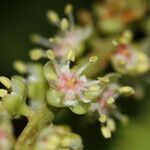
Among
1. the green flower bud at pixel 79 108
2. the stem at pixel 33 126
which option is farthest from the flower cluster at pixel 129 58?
the stem at pixel 33 126

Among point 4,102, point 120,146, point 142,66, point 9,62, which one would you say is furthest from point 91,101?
point 9,62

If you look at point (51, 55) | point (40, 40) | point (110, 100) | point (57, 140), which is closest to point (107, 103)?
point (110, 100)

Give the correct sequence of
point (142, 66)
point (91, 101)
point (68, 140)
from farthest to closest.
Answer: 1. point (142, 66)
2. point (91, 101)
3. point (68, 140)

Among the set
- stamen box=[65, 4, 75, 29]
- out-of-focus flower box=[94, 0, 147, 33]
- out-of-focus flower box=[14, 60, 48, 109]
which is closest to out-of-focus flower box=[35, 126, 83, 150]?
out-of-focus flower box=[14, 60, 48, 109]

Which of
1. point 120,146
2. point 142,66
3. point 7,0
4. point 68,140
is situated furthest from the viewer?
point 7,0

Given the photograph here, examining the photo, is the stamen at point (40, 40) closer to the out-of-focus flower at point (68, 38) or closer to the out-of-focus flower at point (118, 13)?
the out-of-focus flower at point (68, 38)

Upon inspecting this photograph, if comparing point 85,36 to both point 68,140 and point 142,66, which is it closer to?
point 142,66

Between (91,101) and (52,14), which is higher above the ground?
(52,14)
